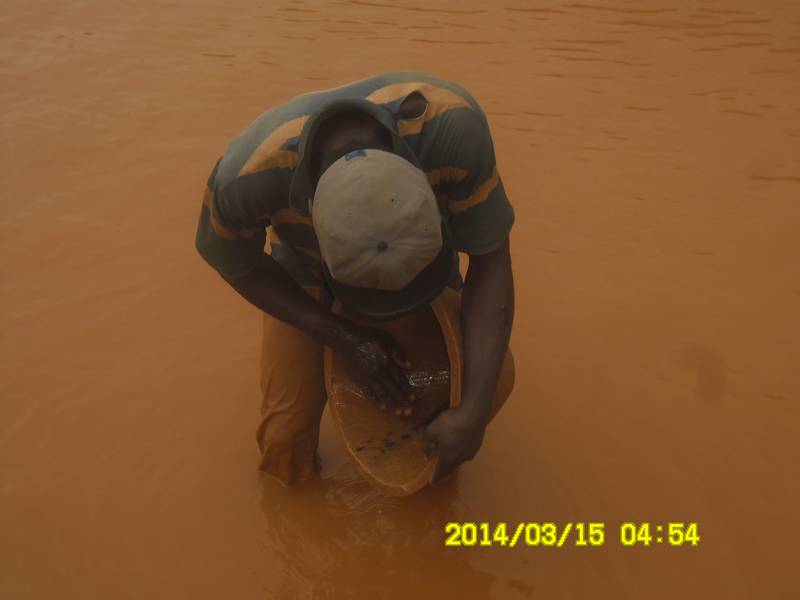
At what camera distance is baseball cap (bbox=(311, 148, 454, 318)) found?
149 centimetres

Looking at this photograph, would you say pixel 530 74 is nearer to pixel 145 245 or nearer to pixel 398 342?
pixel 145 245

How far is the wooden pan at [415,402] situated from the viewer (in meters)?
2.04

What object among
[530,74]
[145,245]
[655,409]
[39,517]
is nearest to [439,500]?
[655,409]

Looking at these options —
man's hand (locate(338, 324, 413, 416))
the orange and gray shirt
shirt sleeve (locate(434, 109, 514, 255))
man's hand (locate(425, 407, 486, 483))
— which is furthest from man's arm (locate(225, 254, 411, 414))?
shirt sleeve (locate(434, 109, 514, 255))

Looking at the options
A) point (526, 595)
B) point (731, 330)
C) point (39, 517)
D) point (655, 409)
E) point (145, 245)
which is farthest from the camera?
point (145, 245)

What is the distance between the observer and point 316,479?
8.16ft

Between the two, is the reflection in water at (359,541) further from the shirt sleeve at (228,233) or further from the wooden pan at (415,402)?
the shirt sleeve at (228,233)

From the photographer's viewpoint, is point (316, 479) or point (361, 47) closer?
point (316, 479)

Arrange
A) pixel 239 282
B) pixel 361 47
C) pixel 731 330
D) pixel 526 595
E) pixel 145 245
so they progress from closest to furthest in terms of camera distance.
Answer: pixel 239 282, pixel 526 595, pixel 731 330, pixel 145 245, pixel 361 47

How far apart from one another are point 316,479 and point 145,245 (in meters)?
1.41

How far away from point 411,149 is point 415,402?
32.9 inches

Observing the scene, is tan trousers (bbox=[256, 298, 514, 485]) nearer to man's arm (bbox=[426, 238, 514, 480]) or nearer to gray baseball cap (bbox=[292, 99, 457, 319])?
man's arm (bbox=[426, 238, 514, 480])

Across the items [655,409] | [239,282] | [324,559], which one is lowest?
[324,559]

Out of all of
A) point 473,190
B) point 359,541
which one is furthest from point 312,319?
point 359,541
